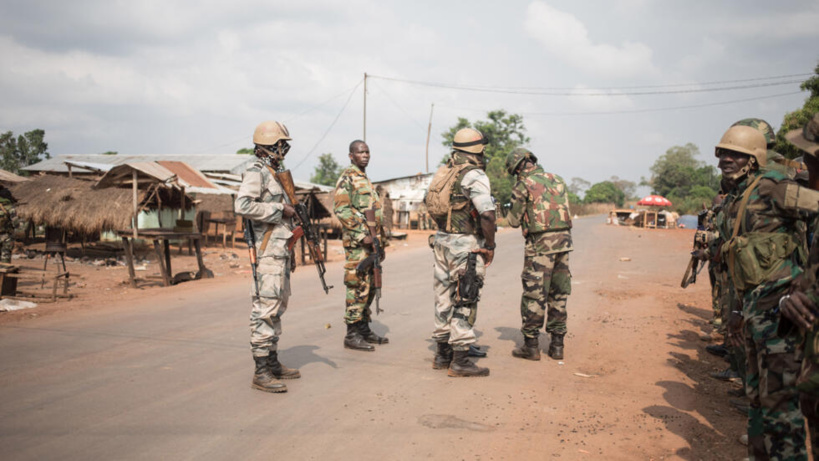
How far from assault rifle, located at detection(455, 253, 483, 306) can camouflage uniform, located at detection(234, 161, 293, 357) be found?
159 centimetres

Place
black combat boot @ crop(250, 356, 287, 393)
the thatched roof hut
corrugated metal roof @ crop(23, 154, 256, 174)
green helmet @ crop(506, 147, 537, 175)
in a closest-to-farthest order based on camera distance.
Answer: black combat boot @ crop(250, 356, 287, 393) → green helmet @ crop(506, 147, 537, 175) → the thatched roof hut → corrugated metal roof @ crop(23, 154, 256, 174)

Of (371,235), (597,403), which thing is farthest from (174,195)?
(597,403)

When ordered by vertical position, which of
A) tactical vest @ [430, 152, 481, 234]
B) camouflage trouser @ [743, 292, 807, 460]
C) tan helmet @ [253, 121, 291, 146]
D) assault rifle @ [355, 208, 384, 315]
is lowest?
camouflage trouser @ [743, 292, 807, 460]

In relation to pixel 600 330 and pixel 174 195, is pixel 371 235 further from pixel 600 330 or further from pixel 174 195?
pixel 174 195

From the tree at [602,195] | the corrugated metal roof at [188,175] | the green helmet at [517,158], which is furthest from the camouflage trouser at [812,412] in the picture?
the tree at [602,195]

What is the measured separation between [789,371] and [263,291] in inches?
143

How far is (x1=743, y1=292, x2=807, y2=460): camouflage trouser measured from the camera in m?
2.66

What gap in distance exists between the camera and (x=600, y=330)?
22.5 ft

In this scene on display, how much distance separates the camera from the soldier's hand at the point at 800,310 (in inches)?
85.7

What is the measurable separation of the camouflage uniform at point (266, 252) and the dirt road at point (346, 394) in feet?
1.66

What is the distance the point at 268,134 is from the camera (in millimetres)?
4641

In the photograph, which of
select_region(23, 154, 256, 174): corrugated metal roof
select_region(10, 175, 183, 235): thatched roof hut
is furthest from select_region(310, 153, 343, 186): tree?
select_region(10, 175, 183, 235): thatched roof hut

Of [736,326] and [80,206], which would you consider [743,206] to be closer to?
[736,326]

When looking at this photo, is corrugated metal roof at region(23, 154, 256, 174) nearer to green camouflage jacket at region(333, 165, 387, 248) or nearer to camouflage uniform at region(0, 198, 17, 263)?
camouflage uniform at region(0, 198, 17, 263)
